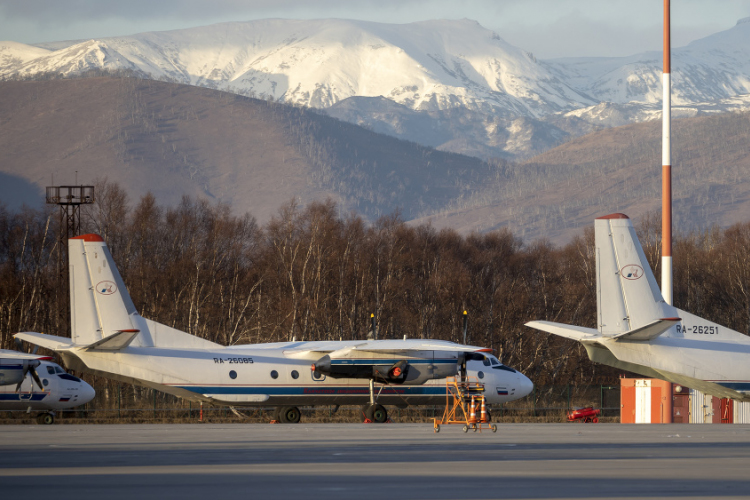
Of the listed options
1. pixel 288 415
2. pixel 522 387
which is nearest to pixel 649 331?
pixel 522 387

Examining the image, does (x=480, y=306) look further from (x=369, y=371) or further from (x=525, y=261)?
(x=369, y=371)

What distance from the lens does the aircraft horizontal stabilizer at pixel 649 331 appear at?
2723 centimetres

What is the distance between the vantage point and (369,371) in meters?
35.8

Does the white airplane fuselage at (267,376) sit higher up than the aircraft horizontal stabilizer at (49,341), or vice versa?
the aircraft horizontal stabilizer at (49,341)

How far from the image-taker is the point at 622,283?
96.5 ft

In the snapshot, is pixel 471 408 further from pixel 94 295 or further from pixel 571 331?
pixel 94 295

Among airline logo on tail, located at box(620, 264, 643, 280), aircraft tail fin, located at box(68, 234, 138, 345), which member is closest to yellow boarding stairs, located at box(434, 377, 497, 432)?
airline logo on tail, located at box(620, 264, 643, 280)

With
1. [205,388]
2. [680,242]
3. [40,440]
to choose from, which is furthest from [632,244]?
[680,242]

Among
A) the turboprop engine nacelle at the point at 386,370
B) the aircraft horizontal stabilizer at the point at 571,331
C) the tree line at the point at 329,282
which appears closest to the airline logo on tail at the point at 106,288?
the turboprop engine nacelle at the point at 386,370

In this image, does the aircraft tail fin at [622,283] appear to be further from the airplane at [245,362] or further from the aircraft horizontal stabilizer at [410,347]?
the aircraft horizontal stabilizer at [410,347]

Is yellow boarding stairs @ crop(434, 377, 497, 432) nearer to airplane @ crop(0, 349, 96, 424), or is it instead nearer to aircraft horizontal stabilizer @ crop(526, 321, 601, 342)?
aircraft horizontal stabilizer @ crop(526, 321, 601, 342)

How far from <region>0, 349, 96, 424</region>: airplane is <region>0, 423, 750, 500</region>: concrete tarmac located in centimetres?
754

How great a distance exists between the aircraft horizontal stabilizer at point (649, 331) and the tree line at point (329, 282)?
3148 cm

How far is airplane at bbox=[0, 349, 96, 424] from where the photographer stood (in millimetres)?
36594
